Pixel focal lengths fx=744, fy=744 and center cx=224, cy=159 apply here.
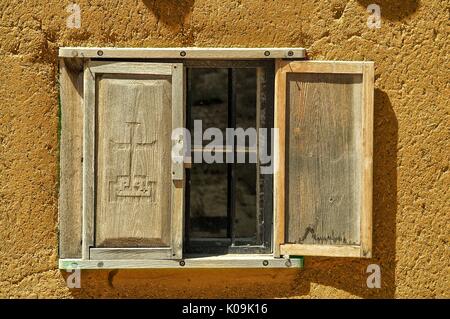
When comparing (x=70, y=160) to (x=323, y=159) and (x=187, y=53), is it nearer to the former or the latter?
(x=187, y=53)

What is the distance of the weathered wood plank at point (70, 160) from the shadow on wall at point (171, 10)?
53 cm

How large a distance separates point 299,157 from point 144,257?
982 millimetres

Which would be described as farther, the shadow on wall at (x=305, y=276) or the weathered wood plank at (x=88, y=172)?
the shadow on wall at (x=305, y=276)

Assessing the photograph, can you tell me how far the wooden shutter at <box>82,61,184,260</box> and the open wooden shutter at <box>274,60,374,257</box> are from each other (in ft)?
1.80

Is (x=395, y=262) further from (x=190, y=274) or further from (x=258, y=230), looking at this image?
(x=190, y=274)

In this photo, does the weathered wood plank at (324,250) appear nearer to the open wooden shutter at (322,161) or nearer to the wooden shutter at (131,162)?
the open wooden shutter at (322,161)

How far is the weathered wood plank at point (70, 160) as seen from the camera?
403 cm

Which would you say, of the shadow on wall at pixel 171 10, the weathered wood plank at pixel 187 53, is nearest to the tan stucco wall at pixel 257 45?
the shadow on wall at pixel 171 10

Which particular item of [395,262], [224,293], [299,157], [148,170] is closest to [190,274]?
[224,293]

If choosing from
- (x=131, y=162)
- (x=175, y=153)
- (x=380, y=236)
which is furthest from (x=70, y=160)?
(x=380, y=236)

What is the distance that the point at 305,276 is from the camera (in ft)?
13.5

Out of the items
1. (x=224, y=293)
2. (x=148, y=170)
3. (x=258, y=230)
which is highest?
(x=148, y=170)

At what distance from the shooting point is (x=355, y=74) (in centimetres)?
393

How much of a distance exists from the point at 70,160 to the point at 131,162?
354 mm
